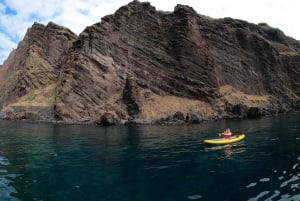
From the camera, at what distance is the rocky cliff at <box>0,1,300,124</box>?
328 ft

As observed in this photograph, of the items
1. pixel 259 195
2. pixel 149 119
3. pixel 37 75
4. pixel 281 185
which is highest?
pixel 37 75

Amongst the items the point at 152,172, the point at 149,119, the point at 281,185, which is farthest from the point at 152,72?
the point at 281,185

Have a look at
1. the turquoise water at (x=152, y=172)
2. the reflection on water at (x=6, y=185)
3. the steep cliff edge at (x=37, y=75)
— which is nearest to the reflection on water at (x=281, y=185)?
the turquoise water at (x=152, y=172)

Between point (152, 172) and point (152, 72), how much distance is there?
87.6 meters

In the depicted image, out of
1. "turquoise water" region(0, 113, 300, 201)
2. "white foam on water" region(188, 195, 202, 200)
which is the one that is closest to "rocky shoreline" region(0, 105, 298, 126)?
"turquoise water" region(0, 113, 300, 201)

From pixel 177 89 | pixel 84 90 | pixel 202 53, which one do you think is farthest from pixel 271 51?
pixel 84 90

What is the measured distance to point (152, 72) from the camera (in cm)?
11525

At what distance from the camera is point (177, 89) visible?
114 m

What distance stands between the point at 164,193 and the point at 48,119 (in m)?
82.7

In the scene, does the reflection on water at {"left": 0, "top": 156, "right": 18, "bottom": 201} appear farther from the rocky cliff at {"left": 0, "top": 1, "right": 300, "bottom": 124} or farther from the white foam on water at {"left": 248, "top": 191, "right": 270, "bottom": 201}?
the rocky cliff at {"left": 0, "top": 1, "right": 300, "bottom": 124}

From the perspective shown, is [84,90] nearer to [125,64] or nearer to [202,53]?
[125,64]

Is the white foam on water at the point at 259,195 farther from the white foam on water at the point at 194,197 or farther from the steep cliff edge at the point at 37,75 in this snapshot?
the steep cliff edge at the point at 37,75

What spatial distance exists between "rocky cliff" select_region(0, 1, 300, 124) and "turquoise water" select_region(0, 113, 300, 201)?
4345cm

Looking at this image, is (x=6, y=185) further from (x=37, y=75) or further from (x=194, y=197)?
(x=37, y=75)
